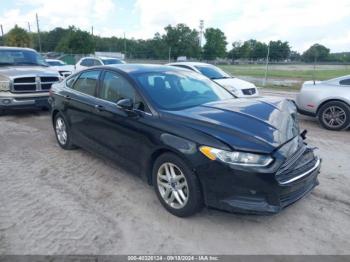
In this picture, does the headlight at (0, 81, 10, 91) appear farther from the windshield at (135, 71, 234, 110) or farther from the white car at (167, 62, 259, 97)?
the windshield at (135, 71, 234, 110)

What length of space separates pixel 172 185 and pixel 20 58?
8057 mm

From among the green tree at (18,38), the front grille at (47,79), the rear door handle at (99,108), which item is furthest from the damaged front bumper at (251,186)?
the green tree at (18,38)

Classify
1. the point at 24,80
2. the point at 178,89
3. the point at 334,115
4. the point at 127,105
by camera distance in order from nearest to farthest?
the point at 127,105, the point at 178,89, the point at 334,115, the point at 24,80

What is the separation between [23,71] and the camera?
Answer: 8.30m

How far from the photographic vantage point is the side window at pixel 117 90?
12.4ft

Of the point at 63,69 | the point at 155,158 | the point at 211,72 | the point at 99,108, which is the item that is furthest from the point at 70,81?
the point at 63,69

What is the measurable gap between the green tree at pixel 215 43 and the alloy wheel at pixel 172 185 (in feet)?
218

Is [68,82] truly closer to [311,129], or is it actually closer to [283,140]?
[283,140]

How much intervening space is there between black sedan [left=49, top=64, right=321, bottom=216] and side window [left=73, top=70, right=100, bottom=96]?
21 mm

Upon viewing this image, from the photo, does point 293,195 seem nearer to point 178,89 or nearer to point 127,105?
point 178,89

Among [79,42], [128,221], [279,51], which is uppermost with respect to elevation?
[79,42]

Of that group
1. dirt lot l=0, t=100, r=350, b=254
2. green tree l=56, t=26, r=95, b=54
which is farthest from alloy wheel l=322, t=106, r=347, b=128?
green tree l=56, t=26, r=95, b=54

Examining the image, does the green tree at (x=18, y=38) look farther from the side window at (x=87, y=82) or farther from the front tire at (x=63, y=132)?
the side window at (x=87, y=82)

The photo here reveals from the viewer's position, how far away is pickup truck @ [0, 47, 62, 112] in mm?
Result: 7938
